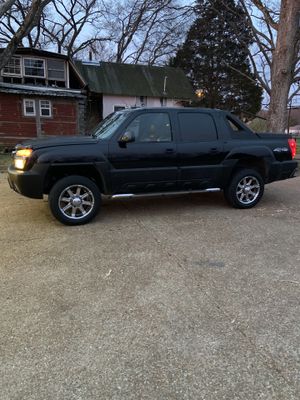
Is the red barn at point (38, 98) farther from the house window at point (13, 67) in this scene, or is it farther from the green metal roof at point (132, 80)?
the green metal roof at point (132, 80)

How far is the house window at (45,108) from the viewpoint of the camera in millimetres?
23980

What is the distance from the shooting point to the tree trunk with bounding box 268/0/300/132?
12.1 m

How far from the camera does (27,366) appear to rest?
8.40 ft

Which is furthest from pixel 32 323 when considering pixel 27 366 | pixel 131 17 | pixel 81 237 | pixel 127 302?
pixel 131 17

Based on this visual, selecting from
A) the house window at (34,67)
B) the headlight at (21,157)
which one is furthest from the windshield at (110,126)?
the house window at (34,67)

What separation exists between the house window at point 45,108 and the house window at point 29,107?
49 centimetres

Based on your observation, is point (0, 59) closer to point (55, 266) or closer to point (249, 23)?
point (249, 23)

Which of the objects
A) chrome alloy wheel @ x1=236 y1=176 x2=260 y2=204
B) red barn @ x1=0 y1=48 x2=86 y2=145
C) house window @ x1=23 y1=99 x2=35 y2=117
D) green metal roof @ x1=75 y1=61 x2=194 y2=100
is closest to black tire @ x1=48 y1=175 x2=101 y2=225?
chrome alloy wheel @ x1=236 y1=176 x2=260 y2=204

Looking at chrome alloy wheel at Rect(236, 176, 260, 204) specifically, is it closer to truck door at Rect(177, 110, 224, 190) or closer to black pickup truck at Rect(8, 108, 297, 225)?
black pickup truck at Rect(8, 108, 297, 225)

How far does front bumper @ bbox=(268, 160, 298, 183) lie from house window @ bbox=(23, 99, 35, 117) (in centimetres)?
1992

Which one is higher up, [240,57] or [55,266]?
[240,57]

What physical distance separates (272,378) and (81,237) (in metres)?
3.37

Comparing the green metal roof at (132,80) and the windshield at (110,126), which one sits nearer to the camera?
the windshield at (110,126)

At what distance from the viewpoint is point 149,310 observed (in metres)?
3.32
